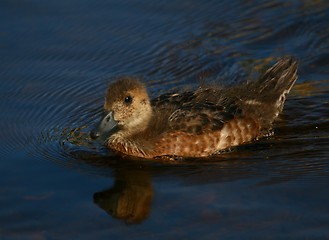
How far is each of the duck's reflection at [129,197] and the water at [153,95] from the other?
0.8 inches

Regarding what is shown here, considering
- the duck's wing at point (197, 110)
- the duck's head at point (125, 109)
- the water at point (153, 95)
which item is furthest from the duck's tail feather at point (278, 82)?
the duck's head at point (125, 109)

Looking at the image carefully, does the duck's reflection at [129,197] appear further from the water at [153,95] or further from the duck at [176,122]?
the duck at [176,122]

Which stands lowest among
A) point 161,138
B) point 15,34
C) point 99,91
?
point 161,138

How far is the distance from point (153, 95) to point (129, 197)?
2.46 metres

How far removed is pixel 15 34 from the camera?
37.1 ft

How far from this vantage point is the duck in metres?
9.09

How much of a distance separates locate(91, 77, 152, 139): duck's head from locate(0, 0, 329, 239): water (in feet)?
1.10

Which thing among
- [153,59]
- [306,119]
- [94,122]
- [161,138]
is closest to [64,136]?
[94,122]

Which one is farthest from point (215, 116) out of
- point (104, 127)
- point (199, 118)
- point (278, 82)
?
point (104, 127)

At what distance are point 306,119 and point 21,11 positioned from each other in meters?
4.47

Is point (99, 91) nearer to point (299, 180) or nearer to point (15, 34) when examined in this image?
point (15, 34)

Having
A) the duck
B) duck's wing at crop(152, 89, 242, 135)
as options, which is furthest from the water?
duck's wing at crop(152, 89, 242, 135)

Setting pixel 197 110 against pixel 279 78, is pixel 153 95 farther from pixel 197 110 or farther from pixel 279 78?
pixel 279 78

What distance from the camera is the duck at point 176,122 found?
29.8 ft
